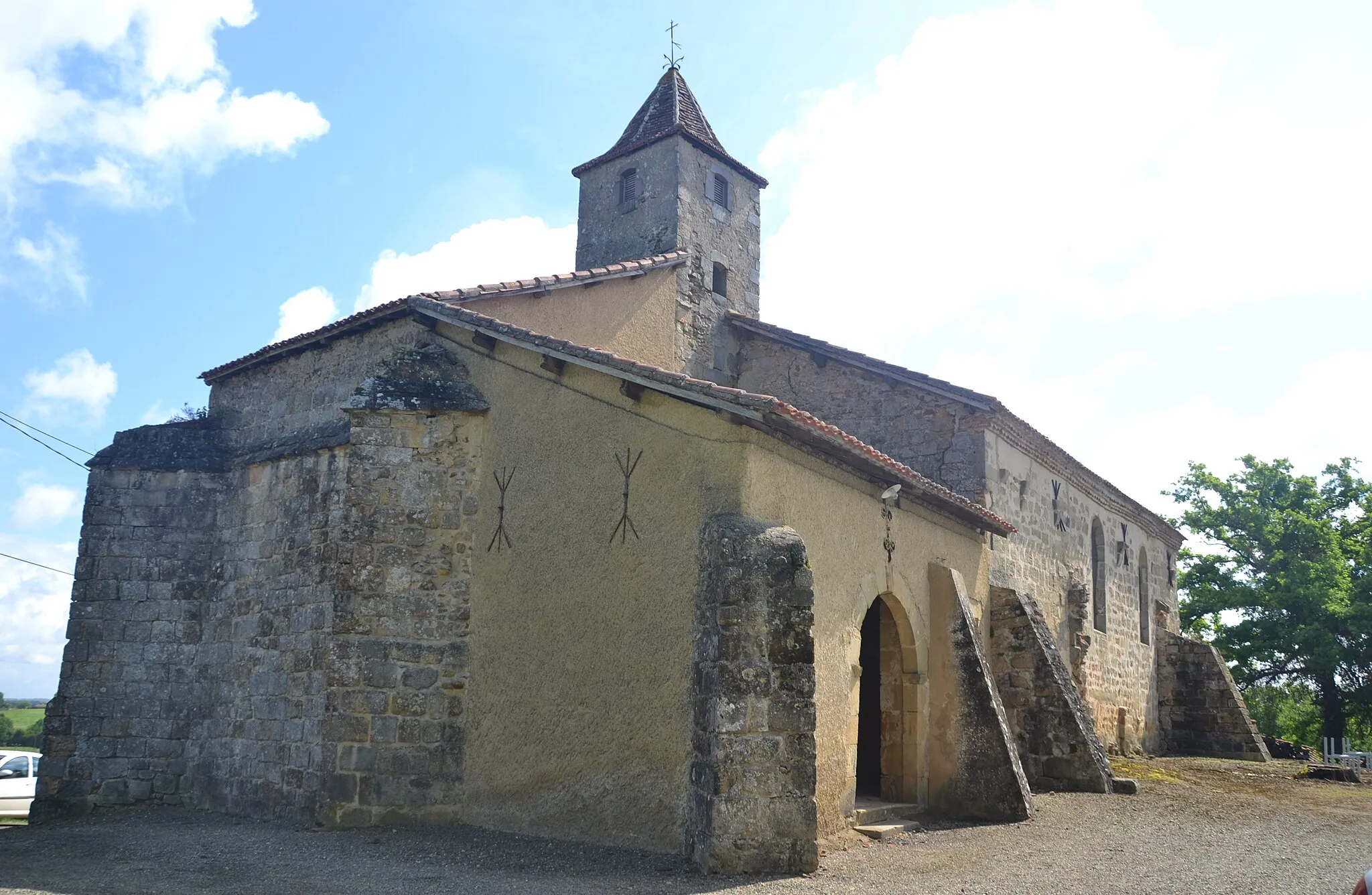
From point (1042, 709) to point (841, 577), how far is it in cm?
485

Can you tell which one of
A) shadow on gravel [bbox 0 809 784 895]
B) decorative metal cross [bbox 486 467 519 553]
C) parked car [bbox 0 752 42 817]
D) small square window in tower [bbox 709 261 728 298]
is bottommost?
parked car [bbox 0 752 42 817]

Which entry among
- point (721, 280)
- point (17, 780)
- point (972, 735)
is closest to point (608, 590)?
point (972, 735)

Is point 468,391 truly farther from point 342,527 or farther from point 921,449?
point 921,449

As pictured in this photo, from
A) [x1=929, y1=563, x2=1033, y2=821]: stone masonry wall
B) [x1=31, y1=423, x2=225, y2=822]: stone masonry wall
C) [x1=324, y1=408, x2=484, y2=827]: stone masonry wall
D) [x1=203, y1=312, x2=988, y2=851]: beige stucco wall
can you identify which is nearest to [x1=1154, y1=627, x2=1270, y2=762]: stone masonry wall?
[x1=929, y1=563, x2=1033, y2=821]: stone masonry wall

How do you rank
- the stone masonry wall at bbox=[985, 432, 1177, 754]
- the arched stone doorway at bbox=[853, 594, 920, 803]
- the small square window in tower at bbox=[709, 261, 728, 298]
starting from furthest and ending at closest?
1. the small square window in tower at bbox=[709, 261, 728, 298]
2. the stone masonry wall at bbox=[985, 432, 1177, 754]
3. the arched stone doorway at bbox=[853, 594, 920, 803]

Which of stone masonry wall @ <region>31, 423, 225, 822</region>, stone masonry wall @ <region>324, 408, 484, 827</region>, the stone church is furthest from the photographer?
stone masonry wall @ <region>31, 423, 225, 822</region>

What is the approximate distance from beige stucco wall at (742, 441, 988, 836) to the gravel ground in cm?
79

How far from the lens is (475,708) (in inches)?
380

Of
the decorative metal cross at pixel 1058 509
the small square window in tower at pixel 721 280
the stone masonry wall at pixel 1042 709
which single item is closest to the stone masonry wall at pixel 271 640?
the small square window in tower at pixel 721 280

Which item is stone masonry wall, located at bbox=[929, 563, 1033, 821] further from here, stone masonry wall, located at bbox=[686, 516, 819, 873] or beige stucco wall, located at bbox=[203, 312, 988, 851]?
stone masonry wall, located at bbox=[686, 516, 819, 873]

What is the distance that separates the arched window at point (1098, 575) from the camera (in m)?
19.3

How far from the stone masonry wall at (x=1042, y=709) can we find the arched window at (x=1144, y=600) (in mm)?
10108

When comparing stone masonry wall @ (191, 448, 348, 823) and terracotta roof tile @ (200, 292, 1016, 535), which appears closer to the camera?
terracotta roof tile @ (200, 292, 1016, 535)

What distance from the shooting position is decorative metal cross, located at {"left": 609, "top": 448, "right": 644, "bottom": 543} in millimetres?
8883
